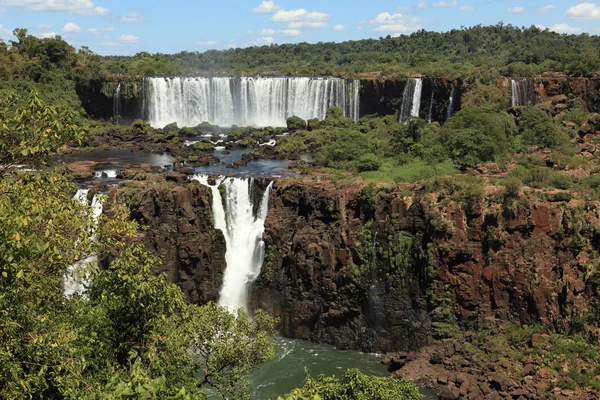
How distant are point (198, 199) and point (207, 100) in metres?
28.5

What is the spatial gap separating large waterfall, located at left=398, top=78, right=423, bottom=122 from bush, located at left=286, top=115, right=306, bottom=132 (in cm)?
761

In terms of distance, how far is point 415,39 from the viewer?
92938 mm

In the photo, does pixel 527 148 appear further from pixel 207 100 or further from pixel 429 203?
pixel 207 100

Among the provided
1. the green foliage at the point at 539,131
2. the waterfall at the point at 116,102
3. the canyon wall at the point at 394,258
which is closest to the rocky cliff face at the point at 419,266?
the canyon wall at the point at 394,258

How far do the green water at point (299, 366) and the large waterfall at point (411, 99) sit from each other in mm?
28182

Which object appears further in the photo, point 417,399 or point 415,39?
point 415,39

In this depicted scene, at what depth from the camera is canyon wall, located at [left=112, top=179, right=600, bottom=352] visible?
22.8 metres

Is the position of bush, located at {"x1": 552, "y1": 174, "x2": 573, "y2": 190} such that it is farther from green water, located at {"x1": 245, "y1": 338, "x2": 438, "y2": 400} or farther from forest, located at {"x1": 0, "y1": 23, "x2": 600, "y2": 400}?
green water, located at {"x1": 245, "y1": 338, "x2": 438, "y2": 400}

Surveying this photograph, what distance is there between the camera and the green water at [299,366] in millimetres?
20656

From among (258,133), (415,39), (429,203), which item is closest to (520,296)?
(429,203)

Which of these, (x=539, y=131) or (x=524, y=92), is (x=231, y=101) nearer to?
(x=524, y=92)

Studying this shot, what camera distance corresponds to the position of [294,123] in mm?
48625

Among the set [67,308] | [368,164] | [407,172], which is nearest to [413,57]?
[368,164]

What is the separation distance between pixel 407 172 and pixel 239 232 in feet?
25.8
